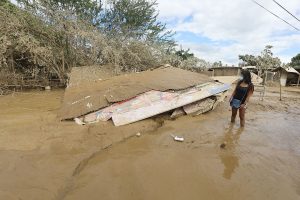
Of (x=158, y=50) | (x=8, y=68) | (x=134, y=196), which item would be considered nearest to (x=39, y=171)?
(x=134, y=196)

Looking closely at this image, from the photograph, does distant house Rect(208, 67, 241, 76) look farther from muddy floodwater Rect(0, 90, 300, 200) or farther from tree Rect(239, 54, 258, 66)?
muddy floodwater Rect(0, 90, 300, 200)

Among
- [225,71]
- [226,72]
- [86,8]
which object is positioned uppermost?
[86,8]

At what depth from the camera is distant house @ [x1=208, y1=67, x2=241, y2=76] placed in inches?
1123

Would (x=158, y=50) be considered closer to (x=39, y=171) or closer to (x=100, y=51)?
(x=100, y=51)

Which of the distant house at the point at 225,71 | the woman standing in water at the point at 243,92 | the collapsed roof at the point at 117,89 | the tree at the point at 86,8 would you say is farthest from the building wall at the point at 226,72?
the woman standing in water at the point at 243,92

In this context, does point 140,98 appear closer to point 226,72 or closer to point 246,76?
point 246,76

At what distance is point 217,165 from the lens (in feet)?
14.5

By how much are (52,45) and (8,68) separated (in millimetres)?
1950

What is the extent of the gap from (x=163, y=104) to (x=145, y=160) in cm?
259

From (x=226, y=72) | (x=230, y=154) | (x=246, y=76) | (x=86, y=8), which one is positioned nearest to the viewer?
(x=230, y=154)

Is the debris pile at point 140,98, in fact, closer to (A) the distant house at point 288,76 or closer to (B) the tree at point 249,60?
(A) the distant house at point 288,76

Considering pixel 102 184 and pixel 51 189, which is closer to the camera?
pixel 51 189

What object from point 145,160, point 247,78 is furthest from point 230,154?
point 247,78

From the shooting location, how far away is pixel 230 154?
492 centimetres
